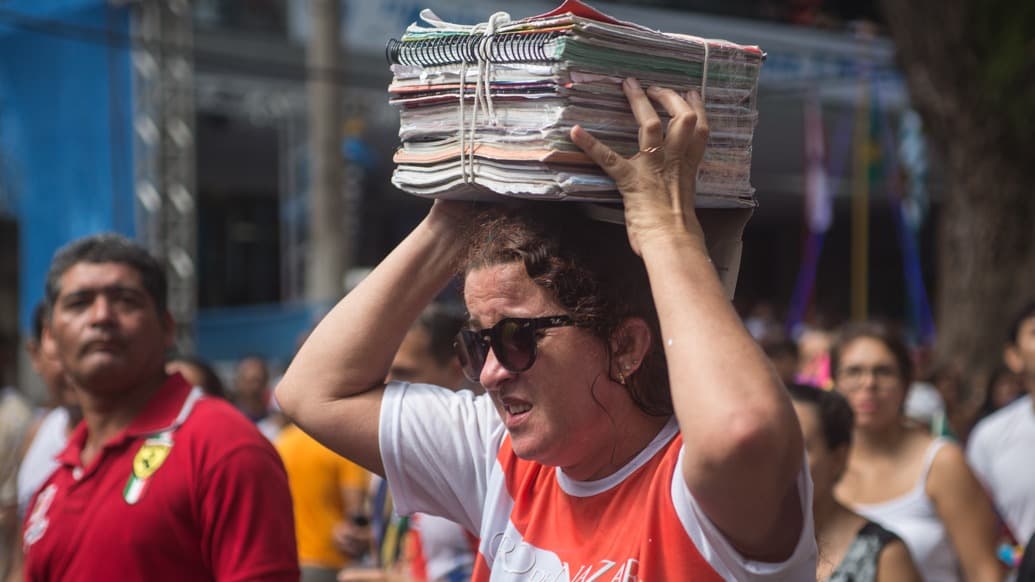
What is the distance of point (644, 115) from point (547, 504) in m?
0.73

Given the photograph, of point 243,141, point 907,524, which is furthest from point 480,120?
point 243,141

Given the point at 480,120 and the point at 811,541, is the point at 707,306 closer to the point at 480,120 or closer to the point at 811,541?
the point at 811,541

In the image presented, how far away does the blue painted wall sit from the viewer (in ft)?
38.0

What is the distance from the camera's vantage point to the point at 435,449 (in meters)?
2.46

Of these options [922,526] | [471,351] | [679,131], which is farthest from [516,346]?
[922,526]

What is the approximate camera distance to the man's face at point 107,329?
11.1 ft

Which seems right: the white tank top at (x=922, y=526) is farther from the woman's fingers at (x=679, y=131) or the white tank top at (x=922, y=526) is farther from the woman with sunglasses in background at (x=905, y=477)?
the woman's fingers at (x=679, y=131)

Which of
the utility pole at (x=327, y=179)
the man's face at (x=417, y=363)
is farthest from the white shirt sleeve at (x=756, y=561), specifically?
the utility pole at (x=327, y=179)

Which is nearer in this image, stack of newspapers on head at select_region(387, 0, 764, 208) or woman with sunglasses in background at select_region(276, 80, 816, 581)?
woman with sunglasses in background at select_region(276, 80, 816, 581)

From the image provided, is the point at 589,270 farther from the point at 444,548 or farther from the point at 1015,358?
the point at 1015,358

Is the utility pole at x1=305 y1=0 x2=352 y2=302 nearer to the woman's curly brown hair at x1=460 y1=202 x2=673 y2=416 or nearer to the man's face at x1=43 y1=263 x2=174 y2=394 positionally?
the man's face at x1=43 y1=263 x2=174 y2=394

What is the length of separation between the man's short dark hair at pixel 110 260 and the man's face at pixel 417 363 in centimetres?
100

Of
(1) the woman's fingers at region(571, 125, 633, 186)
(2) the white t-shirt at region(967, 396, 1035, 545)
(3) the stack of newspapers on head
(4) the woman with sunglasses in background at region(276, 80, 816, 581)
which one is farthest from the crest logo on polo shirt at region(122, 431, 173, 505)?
(2) the white t-shirt at region(967, 396, 1035, 545)

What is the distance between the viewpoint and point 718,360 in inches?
70.2
